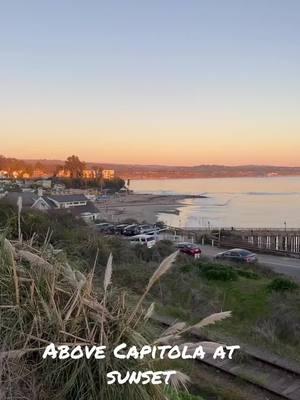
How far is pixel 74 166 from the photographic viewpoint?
6083 inches

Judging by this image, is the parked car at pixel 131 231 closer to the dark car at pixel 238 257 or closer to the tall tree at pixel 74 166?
the dark car at pixel 238 257

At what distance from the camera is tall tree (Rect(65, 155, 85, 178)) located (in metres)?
155

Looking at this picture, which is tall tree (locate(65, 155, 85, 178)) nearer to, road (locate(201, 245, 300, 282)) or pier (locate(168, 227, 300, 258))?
pier (locate(168, 227, 300, 258))

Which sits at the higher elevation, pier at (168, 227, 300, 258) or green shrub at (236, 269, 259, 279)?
green shrub at (236, 269, 259, 279)

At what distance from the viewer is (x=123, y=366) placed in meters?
2.81

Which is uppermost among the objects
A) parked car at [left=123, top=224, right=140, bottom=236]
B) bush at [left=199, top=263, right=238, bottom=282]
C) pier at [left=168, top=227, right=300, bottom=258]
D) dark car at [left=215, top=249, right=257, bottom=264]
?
bush at [left=199, top=263, right=238, bottom=282]

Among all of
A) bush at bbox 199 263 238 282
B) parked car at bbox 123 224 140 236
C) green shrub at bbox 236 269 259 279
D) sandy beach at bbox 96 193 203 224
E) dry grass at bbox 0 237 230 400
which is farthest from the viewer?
sandy beach at bbox 96 193 203 224

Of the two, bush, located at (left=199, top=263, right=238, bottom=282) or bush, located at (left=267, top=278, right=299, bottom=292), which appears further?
bush, located at (left=199, top=263, right=238, bottom=282)

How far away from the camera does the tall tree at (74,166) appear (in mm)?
154800

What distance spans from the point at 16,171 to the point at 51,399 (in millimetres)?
163885

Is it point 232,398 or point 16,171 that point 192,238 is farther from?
point 16,171

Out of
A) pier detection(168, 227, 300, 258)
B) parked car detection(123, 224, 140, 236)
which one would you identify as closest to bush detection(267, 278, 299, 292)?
parked car detection(123, 224, 140, 236)

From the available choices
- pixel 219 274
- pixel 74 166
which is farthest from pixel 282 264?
pixel 74 166

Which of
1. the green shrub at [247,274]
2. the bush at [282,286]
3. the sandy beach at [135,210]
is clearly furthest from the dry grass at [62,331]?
the sandy beach at [135,210]
